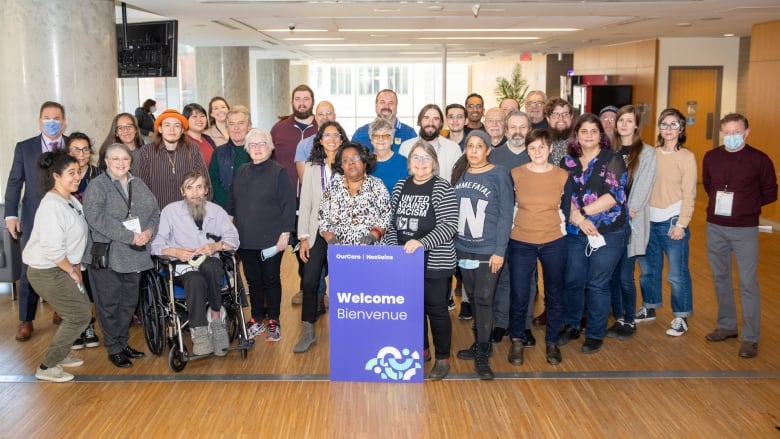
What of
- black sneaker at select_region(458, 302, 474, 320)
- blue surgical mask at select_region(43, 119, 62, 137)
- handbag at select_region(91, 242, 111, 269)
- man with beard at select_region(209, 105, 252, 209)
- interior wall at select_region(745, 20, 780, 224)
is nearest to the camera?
handbag at select_region(91, 242, 111, 269)

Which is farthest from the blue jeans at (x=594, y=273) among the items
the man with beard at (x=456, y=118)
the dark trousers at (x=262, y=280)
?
the dark trousers at (x=262, y=280)

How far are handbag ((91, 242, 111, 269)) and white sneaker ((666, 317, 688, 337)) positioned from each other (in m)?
4.26

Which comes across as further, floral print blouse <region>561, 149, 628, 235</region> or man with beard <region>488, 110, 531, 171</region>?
man with beard <region>488, 110, 531, 171</region>

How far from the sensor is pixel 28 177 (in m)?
5.82

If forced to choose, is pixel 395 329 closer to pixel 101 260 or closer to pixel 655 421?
pixel 655 421

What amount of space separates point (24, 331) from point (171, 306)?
1.61 metres

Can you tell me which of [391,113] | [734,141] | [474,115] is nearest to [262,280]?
[391,113]

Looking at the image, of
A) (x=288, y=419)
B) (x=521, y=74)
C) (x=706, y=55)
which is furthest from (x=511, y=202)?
(x=521, y=74)

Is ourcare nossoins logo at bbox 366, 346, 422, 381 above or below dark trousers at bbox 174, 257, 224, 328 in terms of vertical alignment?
below

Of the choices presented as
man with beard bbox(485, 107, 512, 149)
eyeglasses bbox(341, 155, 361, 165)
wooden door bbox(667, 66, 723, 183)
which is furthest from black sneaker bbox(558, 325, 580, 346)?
wooden door bbox(667, 66, 723, 183)

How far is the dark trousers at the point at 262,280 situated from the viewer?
570cm

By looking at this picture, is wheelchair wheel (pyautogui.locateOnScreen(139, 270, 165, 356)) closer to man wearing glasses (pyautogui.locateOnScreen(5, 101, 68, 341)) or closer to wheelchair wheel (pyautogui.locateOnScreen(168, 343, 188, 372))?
wheelchair wheel (pyautogui.locateOnScreen(168, 343, 188, 372))

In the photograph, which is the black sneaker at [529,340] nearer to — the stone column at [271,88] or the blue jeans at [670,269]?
the blue jeans at [670,269]

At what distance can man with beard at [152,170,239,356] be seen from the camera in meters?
5.15
